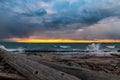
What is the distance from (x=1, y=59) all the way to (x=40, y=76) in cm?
430

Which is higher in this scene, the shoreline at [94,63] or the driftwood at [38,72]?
the driftwood at [38,72]

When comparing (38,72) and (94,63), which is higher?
(38,72)

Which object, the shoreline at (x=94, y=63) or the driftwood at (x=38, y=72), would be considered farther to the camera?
the shoreline at (x=94, y=63)

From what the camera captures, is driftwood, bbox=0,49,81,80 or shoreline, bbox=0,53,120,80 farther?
shoreline, bbox=0,53,120,80

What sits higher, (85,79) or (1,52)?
(1,52)

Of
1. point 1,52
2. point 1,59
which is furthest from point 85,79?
point 1,52

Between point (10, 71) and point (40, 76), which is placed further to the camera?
point (10, 71)

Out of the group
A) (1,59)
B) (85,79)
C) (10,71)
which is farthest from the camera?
(1,59)

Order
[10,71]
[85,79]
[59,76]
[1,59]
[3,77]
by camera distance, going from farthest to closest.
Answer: [1,59]
[10,71]
[3,77]
[85,79]
[59,76]

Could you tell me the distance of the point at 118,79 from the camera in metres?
5.18

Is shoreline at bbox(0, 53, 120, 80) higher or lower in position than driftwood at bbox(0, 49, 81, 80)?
lower

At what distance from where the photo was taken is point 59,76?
4.95 metres

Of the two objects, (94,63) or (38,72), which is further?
(94,63)

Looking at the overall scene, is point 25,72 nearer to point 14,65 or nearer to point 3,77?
point 3,77
